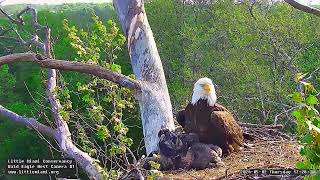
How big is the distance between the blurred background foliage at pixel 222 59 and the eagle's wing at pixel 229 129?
222 inches

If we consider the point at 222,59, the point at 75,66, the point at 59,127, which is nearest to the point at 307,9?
the point at 75,66

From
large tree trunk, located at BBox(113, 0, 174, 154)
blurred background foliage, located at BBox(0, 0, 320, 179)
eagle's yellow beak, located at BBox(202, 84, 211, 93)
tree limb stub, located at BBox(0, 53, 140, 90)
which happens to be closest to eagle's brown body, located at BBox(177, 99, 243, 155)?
eagle's yellow beak, located at BBox(202, 84, 211, 93)

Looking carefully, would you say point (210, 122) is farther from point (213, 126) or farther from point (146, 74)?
point (146, 74)

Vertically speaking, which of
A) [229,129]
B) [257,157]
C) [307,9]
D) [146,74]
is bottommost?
[257,157]

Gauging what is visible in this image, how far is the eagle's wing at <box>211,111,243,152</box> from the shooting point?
510 cm

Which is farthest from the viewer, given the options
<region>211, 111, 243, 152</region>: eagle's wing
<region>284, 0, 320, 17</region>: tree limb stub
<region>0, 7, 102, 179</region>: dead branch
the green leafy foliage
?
<region>211, 111, 243, 152</region>: eagle's wing

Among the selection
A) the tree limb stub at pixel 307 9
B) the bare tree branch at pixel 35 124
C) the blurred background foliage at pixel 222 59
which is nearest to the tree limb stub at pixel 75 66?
the bare tree branch at pixel 35 124

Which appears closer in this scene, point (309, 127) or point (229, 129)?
point (309, 127)

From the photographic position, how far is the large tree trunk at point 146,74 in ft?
17.4

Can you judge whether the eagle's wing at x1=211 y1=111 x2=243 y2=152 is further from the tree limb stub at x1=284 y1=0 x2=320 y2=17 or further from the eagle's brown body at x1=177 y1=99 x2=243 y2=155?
the tree limb stub at x1=284 y1=0 x2=320 y2=17

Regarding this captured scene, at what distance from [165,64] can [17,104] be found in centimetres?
502

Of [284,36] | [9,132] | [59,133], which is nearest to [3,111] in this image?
[59,133]

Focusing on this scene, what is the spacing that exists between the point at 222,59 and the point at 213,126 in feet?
33.9

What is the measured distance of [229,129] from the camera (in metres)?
5.13
